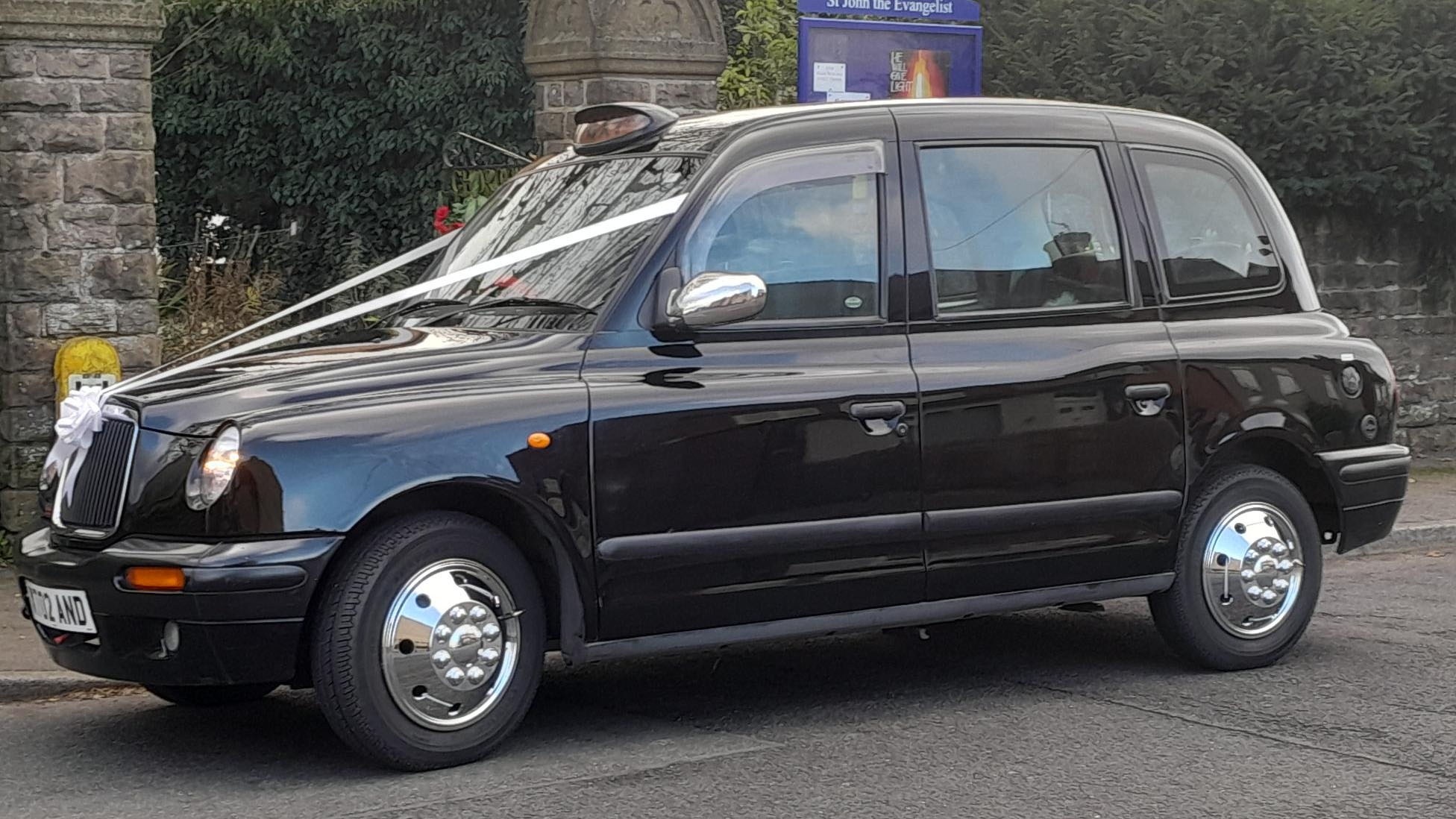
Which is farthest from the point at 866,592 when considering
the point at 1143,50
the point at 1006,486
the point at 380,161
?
the point at 380,161

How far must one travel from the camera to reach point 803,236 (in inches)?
248

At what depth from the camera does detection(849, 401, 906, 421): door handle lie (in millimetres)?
6195

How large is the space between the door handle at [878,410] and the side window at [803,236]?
1.02 feet

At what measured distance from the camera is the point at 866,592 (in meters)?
6.26

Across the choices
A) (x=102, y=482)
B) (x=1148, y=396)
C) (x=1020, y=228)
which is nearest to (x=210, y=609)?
(x=102, y=482)

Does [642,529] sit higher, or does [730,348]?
[730,348]

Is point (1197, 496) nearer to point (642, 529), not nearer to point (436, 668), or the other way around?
point (642, 529)

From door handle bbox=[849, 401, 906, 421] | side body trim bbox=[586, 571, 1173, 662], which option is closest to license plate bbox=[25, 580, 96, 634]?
side body trim bbox=[586, 571, 1173, 662]

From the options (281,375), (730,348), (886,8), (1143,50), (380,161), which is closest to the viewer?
(281,375)

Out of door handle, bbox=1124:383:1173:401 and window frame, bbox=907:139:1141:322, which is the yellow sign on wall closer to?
window frame, bbox=907:139:1141:322

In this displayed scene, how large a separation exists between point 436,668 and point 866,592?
58.0 inches

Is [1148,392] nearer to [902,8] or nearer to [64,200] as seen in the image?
[64,200]

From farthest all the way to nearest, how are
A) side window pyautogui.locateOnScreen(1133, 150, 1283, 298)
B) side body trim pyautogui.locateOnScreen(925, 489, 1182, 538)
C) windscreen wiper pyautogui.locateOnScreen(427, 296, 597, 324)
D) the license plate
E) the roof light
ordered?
side window pyautogui.locateOnScreen(1133, 150, 1283, 298)
the roof light
side body trim pyautogui.locateOnScreen(925, 489, 1182, 538)
windscreen wiper pyautogui.locateOnScreen(427, 296, 597, 324)
the license plate

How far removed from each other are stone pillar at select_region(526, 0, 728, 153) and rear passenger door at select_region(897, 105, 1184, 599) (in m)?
4.18
